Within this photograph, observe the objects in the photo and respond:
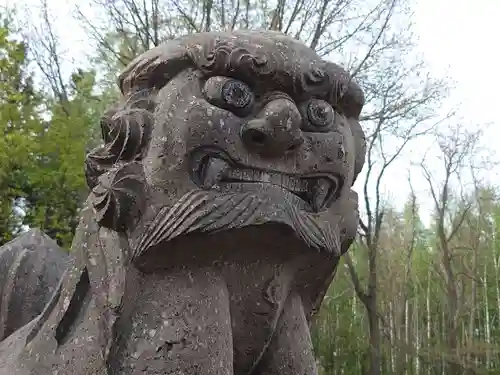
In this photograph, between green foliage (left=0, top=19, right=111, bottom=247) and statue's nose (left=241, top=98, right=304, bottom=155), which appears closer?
statue's nose (left=241, top=98, right=304, bottom=155)

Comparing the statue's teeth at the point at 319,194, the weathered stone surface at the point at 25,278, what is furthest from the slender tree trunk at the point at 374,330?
the statue's teeth at the point at 319,194

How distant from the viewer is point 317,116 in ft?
5.74

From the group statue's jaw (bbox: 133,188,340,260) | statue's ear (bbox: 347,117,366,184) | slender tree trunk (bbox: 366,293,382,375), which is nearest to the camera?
statue's jaw (bbox: 133,188,340,260)

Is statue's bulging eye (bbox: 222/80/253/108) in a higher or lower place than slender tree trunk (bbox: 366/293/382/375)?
lower

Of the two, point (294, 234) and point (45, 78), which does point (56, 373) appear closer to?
point (294, 234)

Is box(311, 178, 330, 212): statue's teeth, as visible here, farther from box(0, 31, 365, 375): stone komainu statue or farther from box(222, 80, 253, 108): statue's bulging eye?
box(222, 80, 253, 108): statue's bulging eye

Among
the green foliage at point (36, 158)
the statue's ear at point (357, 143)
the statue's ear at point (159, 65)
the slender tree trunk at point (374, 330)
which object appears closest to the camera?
the statue's ear at point (159, 65)

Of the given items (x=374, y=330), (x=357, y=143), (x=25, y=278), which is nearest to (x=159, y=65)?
(x=357, y=143)

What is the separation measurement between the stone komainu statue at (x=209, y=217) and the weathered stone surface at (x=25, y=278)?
23.8 inches

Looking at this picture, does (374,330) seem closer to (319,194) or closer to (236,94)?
(319,194)

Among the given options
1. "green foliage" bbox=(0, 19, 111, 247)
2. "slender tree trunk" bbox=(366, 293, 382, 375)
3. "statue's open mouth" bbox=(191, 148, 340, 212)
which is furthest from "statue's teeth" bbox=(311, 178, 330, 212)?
"slender tree trunk" bbox=(366, 293, 382, 375)

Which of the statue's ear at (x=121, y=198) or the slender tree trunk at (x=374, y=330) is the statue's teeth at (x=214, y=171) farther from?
the slender tree trunk at (x=374, y=330)

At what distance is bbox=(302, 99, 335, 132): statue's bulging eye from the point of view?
1.74 metres

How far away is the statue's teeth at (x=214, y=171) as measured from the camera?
161 centimetres
